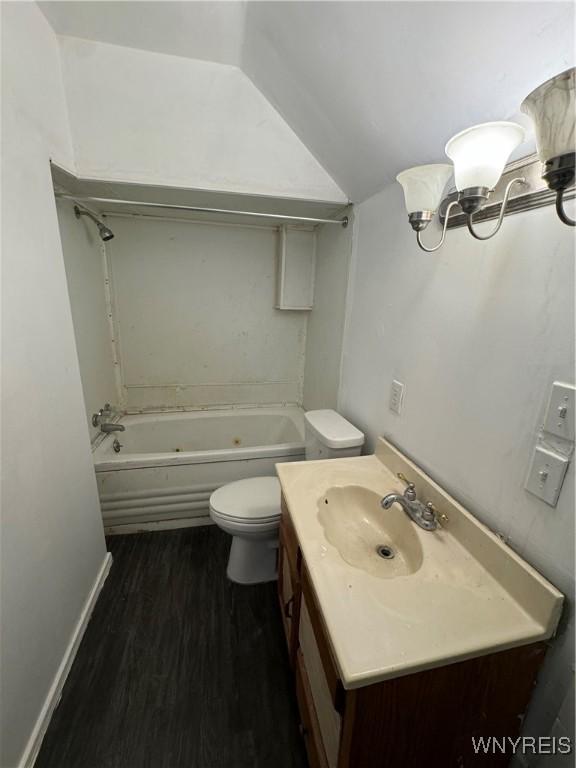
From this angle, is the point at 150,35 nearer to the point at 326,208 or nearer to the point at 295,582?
the point at 326,208

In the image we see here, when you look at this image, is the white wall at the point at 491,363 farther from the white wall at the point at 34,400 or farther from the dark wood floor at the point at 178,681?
the white wall at the point at 34,400

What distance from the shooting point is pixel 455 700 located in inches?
26.6

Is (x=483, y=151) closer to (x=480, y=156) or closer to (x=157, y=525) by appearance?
(x=480, y=156)

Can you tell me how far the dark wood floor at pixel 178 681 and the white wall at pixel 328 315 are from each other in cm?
128

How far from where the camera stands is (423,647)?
2.04 feet

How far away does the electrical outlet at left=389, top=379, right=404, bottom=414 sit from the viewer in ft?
4.15

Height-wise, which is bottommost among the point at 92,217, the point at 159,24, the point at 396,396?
the point at 396,396

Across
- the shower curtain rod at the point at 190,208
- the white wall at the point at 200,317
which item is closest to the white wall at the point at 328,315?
the shower curtain rod at the point at 190,208

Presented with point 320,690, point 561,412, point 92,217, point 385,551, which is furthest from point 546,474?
point 92,217

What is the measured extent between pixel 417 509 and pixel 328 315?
4.76 feet

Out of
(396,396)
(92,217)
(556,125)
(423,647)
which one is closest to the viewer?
(556,125)

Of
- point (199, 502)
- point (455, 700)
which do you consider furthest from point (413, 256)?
point (199, 502)

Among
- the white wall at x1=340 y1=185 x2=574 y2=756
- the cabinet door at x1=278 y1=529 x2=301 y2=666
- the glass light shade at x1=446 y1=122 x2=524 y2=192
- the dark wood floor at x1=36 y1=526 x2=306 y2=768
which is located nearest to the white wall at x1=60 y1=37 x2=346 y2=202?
the white wall at x1=340 y1=185 x2=574 y2=756

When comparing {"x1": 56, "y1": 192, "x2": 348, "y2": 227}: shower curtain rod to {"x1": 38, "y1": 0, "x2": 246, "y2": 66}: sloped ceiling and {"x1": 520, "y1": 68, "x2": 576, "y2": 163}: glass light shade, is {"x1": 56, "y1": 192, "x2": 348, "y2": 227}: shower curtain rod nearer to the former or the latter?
{"x1": 38, "y1": 0, "x2": 246, "y2": 66}: sloped ceiling
